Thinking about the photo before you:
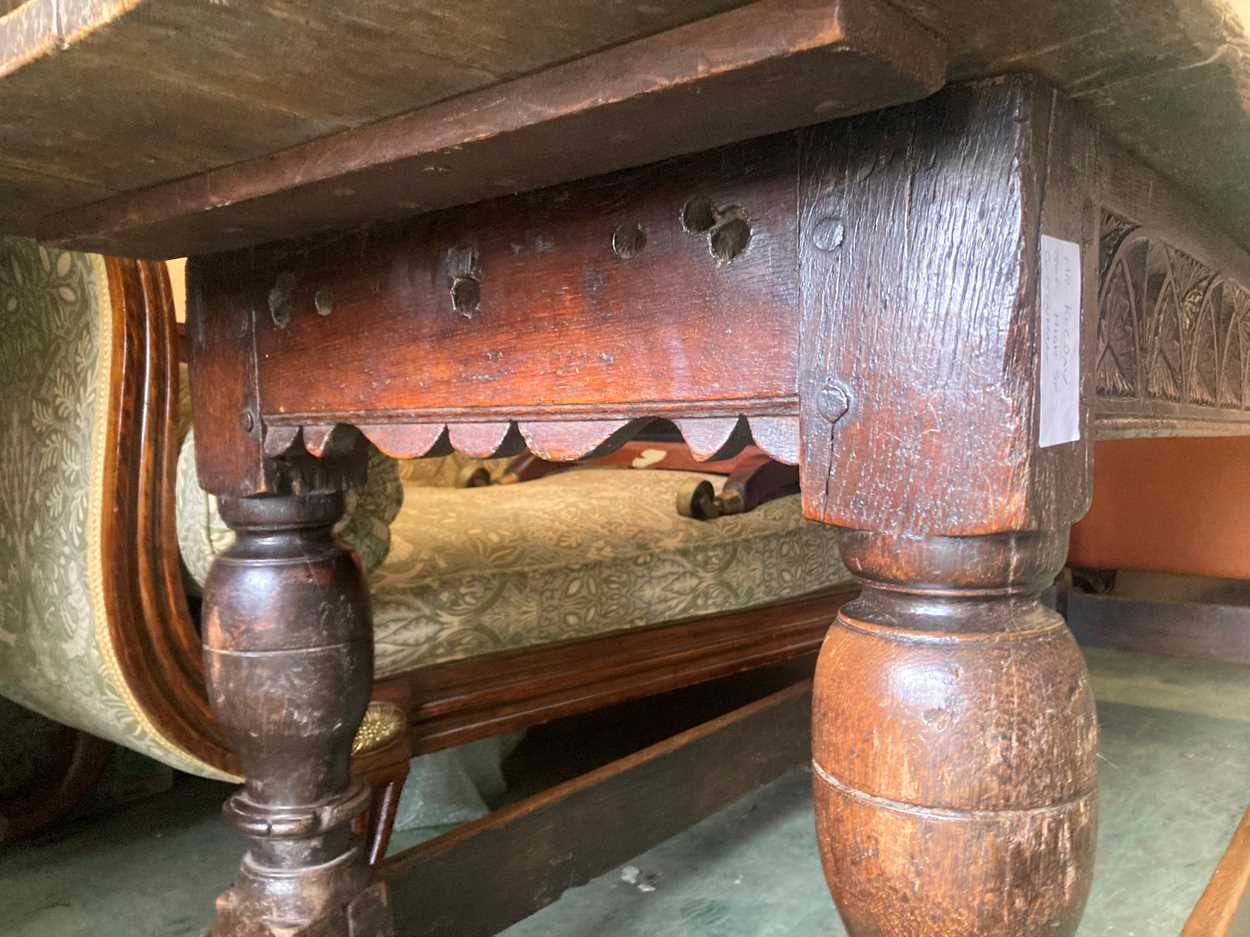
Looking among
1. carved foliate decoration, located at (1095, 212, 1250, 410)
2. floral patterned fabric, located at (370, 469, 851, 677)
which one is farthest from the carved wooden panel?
floral patterned fabric, located at (370, 469, 851, 677)

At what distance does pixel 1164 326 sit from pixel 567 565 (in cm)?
82

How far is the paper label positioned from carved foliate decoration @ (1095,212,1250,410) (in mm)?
75

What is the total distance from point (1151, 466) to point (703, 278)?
2405mm

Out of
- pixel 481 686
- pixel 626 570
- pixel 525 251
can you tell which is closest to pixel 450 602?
pixel 481 686

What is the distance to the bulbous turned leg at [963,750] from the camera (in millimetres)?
488

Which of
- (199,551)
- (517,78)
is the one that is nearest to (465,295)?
(517,78)

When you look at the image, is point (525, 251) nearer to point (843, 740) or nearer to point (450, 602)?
point (843, 740)

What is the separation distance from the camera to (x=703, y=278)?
57 cm

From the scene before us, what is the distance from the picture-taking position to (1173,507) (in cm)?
254

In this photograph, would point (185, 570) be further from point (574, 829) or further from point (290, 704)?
point (574, 829)

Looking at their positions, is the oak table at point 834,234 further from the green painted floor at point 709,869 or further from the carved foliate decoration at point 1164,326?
the green painted floor at point 709,869

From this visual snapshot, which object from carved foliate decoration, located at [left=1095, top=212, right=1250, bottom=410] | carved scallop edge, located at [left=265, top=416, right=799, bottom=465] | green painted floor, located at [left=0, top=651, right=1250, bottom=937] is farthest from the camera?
green painted floor, located at [left=0, top=651, right=1250, bottom=937]

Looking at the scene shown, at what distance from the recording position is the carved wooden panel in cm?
66

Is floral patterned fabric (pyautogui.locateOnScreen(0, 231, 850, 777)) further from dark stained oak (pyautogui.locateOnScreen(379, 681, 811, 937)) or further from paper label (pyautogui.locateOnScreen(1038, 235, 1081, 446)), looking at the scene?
paper label (pyautogui.locateOnScreen(1038, 235, 1081, 446))
